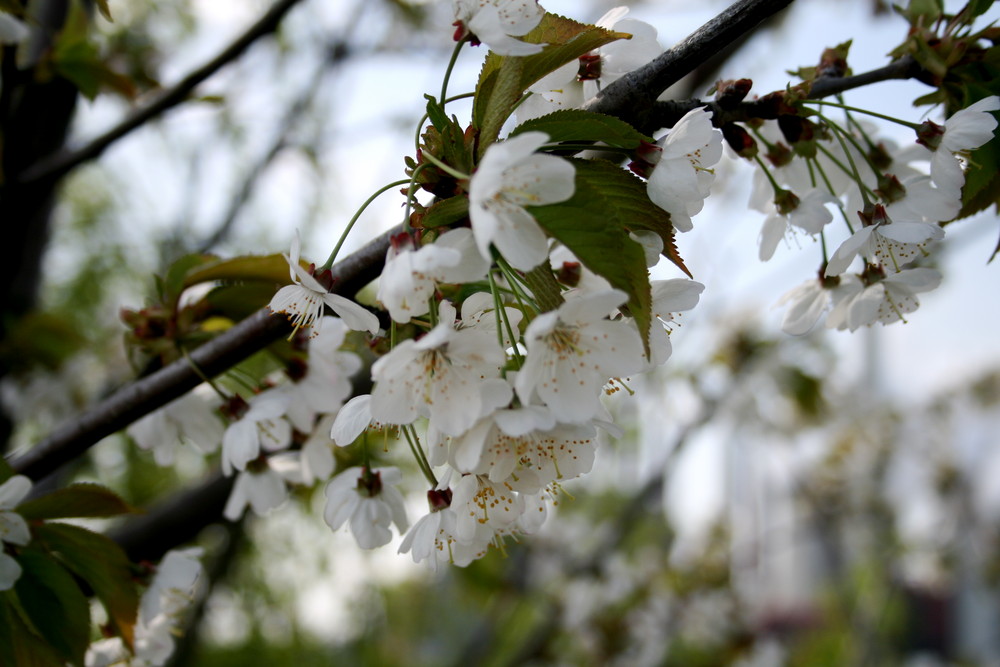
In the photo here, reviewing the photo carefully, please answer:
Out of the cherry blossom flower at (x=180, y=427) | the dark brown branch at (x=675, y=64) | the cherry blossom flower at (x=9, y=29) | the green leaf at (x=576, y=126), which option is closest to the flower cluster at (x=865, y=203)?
the dark brown branch at (x=675, y=64)

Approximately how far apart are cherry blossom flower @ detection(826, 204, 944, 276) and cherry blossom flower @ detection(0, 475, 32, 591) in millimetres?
772

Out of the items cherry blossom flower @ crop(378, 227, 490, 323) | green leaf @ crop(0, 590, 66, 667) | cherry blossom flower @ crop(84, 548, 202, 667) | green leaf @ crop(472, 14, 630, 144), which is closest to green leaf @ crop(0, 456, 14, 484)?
green leaf @ crop(0, 590, 66, 667)

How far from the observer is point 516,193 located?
1.67ft

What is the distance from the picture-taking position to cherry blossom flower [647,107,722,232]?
1.93ft

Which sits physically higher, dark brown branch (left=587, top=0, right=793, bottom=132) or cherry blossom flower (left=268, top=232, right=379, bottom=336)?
dark brown branch (left=587, top=0, right=793, bottom=132)

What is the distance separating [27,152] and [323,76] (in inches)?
74.0

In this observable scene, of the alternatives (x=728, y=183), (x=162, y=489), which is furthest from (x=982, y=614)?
(x=162, y=489)

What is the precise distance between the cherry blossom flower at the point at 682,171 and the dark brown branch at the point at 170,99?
98 cm

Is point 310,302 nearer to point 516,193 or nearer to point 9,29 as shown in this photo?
point 516,193

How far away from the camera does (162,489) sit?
3656 mm

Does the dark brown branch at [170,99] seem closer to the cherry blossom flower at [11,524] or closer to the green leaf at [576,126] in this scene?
the cherry blossom flower at [11,524]

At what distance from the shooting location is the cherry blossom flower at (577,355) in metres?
0.51

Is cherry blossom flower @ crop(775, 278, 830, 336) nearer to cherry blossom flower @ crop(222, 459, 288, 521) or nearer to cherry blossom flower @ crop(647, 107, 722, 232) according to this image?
cherry blossom flower @ crop(647, 107, 722, 232)

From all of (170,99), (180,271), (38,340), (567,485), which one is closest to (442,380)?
(180,271)
